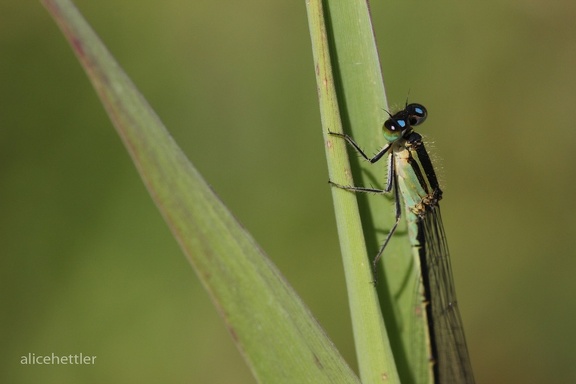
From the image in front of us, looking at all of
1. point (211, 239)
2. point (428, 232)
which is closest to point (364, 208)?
point (211, 239)

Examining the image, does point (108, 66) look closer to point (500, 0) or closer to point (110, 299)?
point (110, 299)

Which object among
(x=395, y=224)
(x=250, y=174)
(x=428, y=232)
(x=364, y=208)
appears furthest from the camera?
(x=250, y=174)

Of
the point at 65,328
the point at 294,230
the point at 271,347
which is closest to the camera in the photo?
the point at 271,347

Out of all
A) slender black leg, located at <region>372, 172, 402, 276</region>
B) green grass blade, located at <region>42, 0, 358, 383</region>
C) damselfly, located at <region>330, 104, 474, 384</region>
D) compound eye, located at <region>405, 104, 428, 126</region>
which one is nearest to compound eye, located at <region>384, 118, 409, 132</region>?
damselfly, located at <region>330, 104, 474, 384</region>

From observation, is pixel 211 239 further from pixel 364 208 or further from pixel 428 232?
pixel 428 232

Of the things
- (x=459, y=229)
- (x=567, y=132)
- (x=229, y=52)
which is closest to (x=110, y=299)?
(x=229, y=52)

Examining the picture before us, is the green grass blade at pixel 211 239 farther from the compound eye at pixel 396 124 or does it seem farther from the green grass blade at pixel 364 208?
the compound eye at pixel 396 124

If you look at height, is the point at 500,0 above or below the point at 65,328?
above

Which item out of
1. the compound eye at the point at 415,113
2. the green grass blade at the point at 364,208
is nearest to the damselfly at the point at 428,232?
the compound eye at the point at 415,113
